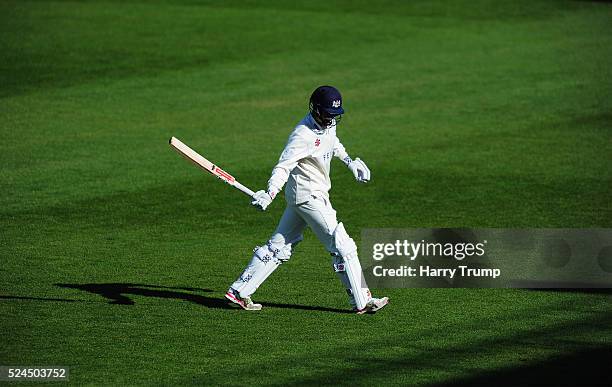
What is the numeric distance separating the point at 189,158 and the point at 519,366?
153 inches

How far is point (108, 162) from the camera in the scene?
17.1 meters

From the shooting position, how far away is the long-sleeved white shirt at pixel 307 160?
10.7 m

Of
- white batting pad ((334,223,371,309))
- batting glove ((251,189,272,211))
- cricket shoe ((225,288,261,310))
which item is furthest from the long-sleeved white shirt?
cricket shoe ((225,288,261,310))

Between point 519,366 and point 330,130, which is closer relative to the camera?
point 519,366

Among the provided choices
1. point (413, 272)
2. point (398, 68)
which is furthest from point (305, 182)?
point (398, 68)

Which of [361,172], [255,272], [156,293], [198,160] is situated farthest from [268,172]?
[255,272]

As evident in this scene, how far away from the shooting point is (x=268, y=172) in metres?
16.8

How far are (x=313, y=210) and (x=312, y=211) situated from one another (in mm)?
14

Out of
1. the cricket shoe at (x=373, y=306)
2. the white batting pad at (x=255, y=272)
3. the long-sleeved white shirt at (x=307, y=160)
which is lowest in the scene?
the cricket shoe at (x=373, y=306)

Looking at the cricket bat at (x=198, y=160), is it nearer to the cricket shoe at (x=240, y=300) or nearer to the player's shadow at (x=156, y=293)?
the cricket shoe at (x=240, y=300)

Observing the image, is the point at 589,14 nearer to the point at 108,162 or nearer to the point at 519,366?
the point at 108,162

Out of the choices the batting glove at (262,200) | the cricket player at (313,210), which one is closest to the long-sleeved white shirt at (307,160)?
the cricket player at (313,210)

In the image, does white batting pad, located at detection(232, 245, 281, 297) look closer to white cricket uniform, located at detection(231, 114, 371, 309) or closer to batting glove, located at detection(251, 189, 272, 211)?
white cricket uniform, located at detection(231, 114, 371, 309)

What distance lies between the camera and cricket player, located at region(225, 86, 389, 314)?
10.7m
